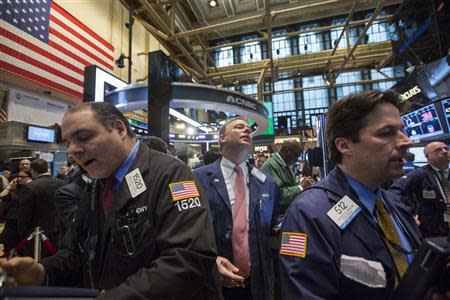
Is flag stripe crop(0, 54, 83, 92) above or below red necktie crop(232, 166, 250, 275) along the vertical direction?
above

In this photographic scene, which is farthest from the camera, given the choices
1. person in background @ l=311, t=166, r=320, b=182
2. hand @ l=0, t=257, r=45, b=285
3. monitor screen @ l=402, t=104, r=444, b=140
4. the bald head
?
person in background @ l=311, t=166, r=320, b=182

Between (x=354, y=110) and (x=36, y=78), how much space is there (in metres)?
7.35

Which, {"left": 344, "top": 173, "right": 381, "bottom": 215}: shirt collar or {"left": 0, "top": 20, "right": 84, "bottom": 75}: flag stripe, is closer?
{"left": 344, "top": 173, "right": 381, "bottom": 215}: shirt collar

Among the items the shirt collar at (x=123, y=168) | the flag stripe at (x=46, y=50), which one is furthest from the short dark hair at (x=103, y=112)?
the flag stripe at (x=46, y=50)

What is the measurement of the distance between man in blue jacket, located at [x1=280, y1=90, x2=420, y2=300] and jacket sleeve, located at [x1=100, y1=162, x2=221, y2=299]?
0.33 m

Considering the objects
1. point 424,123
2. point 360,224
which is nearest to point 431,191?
point 360,224

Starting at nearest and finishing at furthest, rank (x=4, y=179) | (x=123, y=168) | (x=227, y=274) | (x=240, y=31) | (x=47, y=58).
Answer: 1. (x=123, y=168)
2. (x=227, y=274)
3. (x=4, y=179)
4. (x=47, y=58)
5. (x=240, y=31)

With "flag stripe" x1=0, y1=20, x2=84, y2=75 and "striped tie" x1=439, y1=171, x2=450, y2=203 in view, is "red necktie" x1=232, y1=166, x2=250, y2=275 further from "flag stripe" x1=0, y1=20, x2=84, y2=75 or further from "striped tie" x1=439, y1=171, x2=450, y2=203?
"flag stripe" x1=0, y1=20, x2=84, y2=75

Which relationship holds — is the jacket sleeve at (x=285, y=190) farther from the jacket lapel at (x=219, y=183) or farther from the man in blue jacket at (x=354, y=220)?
the man in blue jacket at (x=354, y=220)

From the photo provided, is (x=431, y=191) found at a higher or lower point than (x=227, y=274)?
higher

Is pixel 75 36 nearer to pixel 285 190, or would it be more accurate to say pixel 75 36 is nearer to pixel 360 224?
pixel 285 190

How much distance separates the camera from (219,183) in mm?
2184

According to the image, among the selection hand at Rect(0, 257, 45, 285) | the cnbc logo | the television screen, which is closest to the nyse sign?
the cnbc logo

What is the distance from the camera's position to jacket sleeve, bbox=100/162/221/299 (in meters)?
0.88
